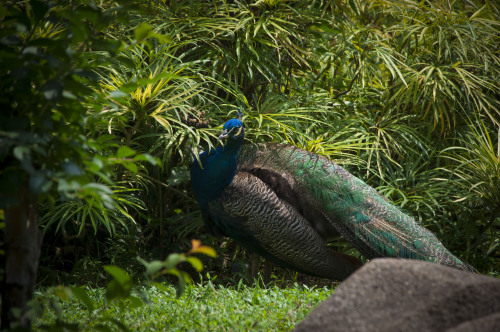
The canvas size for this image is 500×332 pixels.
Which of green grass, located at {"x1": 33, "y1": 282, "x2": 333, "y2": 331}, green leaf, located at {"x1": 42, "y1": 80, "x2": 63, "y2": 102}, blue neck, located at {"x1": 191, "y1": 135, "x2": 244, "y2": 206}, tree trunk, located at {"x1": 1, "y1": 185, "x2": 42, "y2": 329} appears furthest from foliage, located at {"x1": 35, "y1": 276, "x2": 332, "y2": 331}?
green leaf, located at {"x1": 42, "y1": 80, "x2": 63, "y2": 102}

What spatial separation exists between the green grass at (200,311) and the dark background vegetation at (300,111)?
730 mm

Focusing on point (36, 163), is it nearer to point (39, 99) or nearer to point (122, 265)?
point (39, 99)

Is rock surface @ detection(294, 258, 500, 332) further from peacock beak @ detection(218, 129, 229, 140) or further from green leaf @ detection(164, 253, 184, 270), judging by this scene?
peacock beak @ detection(218, 129, 229, 140)

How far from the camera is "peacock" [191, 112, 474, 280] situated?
10.7 ft

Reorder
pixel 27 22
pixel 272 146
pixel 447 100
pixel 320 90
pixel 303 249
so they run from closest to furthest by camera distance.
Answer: pixel 27 22, pixel 303 249, pixel 272 146, pixel 447 100, pixel 320 90

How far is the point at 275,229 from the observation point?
3.36m

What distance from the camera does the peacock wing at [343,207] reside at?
3.24 m

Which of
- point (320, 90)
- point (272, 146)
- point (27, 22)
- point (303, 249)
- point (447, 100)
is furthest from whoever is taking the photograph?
point (320, 90)

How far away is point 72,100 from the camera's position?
1710 mm

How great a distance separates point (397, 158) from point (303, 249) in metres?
1.51

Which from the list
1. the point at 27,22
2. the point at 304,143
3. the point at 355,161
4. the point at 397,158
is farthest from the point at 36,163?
the point at 397,158

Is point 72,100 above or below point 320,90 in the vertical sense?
above

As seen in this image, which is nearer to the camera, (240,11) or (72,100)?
(72,100)

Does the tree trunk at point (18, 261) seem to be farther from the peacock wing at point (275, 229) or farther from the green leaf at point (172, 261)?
the peacock wing at point (275, 229)
